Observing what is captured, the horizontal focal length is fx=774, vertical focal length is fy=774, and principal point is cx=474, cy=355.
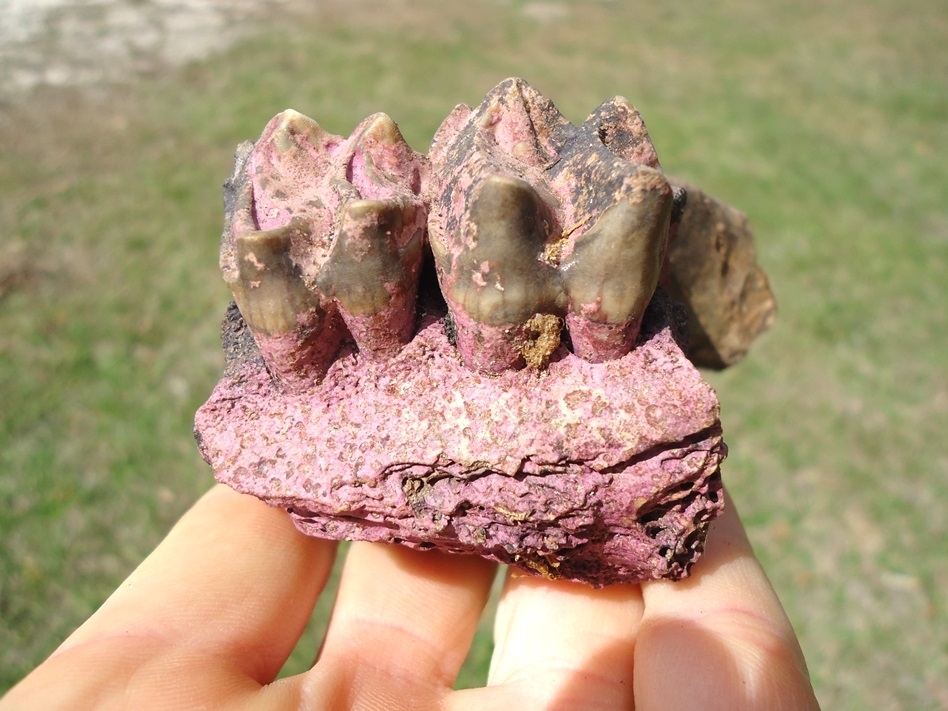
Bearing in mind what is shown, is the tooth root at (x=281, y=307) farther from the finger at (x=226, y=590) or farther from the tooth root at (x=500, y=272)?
the finger at (x=226, y=590)

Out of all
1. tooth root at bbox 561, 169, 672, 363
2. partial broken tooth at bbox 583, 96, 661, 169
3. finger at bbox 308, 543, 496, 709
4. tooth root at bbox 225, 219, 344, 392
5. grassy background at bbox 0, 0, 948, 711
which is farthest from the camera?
grassy background at bbox 0, 0, 948, 711

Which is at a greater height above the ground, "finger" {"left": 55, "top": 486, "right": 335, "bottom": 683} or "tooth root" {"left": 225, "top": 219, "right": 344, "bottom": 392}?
"tooth root" {"left": 225, "top": 219, "right": 344, "bottom": 392}

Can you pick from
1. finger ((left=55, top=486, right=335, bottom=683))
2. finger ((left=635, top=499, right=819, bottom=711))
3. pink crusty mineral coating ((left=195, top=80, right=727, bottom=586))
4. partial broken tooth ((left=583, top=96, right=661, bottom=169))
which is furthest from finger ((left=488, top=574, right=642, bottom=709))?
partial broken tooth ((left=583, top=96, right=661, bottom=169))

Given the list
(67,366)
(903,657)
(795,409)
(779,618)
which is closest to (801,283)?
(795,409)

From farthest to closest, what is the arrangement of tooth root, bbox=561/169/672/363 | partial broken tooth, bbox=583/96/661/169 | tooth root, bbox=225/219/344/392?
1. partial broken tooth, bbox=583/96/661/169
2. tooth root, bbox=225/219/344/392
3. tooth root, bbox=561/169/672/363

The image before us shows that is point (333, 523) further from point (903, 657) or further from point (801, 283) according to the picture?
point (801, 283)

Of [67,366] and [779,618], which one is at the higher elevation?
[779,618]

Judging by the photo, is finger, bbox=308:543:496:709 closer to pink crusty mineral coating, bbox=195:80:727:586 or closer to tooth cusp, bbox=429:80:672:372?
pink crusty mineral coating, bbox=195:80:727:586
